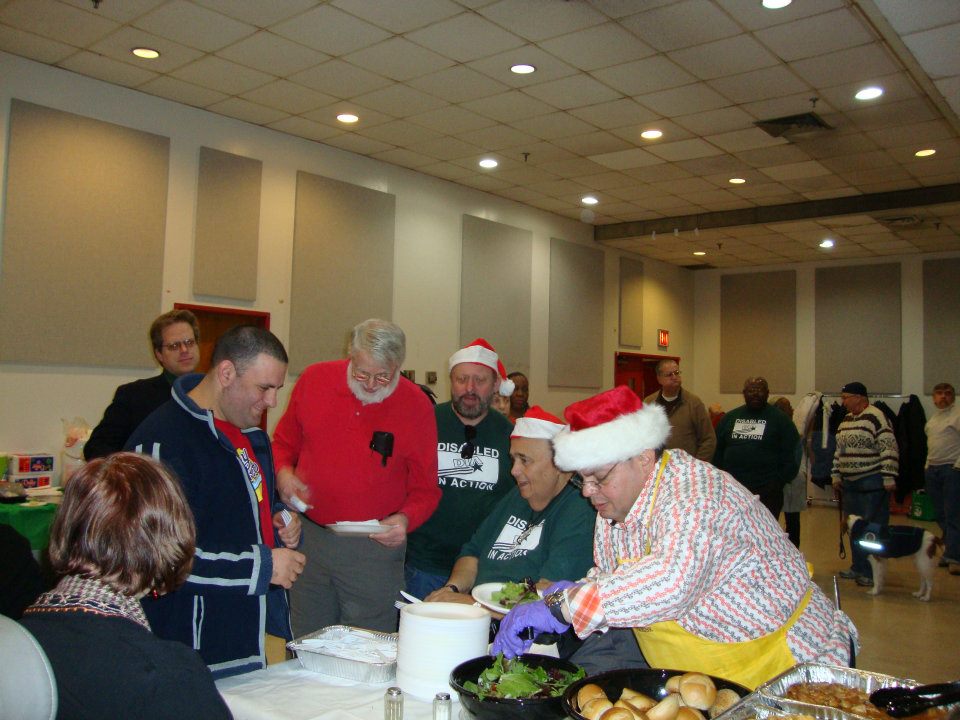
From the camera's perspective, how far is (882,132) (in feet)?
22.8

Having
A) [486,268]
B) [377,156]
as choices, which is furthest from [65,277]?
[486,268]

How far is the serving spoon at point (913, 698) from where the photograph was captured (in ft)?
4.95

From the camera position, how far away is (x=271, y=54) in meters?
5.60

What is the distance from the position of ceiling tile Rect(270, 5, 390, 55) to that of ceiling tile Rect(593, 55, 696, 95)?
169cm

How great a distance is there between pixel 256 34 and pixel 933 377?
1034cm

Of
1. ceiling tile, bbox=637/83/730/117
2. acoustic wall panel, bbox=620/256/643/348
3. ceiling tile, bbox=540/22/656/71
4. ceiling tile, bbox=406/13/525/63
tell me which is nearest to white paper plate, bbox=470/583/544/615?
ceiling tile, bbox=406/13/525/63

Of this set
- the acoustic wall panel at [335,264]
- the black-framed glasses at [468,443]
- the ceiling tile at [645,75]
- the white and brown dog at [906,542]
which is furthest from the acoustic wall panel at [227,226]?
the white and brown dog at [906,542]

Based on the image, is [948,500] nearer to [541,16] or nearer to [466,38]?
[541,16]

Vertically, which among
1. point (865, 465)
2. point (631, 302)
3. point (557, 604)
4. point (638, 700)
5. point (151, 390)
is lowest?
point (638, 700)

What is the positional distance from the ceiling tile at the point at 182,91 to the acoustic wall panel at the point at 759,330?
948cm

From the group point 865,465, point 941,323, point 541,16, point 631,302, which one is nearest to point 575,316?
point 631,302

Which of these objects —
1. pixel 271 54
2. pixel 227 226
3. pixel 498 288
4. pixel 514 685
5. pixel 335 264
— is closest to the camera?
pixel 514 685

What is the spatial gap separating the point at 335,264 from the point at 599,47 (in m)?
3.36

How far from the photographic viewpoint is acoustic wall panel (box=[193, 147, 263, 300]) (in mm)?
6645
